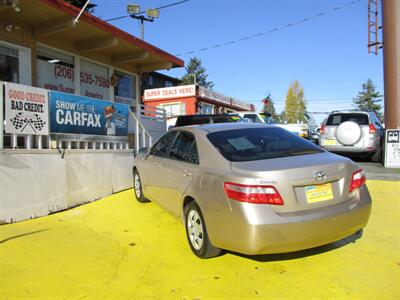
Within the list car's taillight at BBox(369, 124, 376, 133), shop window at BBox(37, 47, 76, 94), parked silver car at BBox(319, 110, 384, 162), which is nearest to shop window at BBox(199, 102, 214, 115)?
parked silver car at BBox(319, 110, 384, 162)

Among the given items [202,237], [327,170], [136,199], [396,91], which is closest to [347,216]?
[327,170]

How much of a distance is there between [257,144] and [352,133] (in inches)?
343

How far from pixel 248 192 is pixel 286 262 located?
1142 mm

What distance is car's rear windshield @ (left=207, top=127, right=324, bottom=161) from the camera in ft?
13.7

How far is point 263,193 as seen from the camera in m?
3.59

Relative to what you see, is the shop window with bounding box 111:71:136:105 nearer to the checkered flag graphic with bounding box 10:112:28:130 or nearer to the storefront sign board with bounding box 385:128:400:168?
the checkered flag graphic with bounding box 10:112:28:130

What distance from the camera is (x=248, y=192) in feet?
11.8

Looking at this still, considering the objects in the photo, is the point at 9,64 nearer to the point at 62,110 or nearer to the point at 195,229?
the point at 62,110

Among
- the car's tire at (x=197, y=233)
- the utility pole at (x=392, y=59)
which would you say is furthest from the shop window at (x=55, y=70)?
the utility pole at (x=392, y=59)

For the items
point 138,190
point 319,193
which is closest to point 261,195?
point 319,193

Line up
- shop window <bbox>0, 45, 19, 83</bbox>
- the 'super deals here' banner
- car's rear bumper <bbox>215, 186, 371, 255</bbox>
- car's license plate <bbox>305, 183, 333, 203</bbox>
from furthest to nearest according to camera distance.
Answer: shop window <bbox>0, 45, 19, 83</bbox> → the 'super deals here' banner → car's license plate <bbox>305, 183, 333, 203</bbox> → car's rear bumper <bbox>215, 186, 371, 255</bbox>

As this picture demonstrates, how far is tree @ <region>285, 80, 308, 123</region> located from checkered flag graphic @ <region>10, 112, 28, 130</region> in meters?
86.0

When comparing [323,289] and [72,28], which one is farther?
[72,28]

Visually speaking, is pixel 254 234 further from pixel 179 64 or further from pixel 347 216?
pixel 179 64
